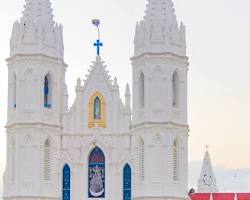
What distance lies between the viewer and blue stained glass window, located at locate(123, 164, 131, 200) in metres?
63.3

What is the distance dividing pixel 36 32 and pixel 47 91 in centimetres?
414

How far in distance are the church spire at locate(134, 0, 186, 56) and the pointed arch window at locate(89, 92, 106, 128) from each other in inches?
157

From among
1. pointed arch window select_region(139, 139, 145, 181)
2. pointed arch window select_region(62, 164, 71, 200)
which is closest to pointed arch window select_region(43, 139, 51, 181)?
pointed arch window select_region(62, 164, 71, 200)

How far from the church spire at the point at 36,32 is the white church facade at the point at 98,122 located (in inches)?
2.7

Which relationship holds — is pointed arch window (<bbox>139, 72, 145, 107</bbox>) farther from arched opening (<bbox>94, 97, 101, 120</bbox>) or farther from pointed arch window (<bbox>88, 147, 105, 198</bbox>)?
pointed arch window (<bbox>88, 147, 105, 198</bbox>)

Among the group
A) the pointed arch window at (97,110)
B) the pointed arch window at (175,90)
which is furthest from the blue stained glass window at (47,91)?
the pointed arch window at (175,90)

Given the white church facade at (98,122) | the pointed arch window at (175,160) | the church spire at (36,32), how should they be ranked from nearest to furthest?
the white church facade at (98,122), the pointed arch window at (175,160), the church spire at (36,32)

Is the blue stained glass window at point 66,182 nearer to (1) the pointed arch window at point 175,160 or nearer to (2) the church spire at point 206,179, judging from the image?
(1) the pointed arch window at point 175,160

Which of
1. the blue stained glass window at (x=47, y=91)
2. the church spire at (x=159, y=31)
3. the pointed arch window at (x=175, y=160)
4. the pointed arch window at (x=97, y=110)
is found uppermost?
the church spire at (x=159, y=31)

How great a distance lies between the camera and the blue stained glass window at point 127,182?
208ft

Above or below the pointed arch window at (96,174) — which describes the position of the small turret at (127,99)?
above

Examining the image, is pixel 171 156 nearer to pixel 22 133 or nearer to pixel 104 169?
pixel 104 169

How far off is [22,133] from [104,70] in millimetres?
7088

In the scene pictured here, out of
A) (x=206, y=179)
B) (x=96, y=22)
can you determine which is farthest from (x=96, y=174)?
(x=206, y=179)
